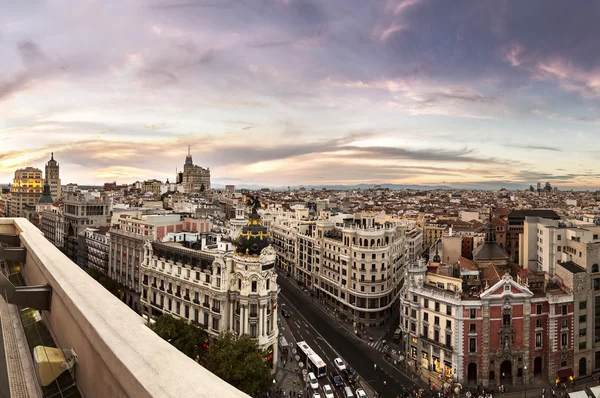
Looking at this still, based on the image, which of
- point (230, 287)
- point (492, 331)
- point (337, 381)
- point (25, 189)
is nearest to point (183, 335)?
point (230, 287)

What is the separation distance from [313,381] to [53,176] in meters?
178

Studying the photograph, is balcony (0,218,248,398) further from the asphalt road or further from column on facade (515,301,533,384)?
column on facade (515,301,533,384)

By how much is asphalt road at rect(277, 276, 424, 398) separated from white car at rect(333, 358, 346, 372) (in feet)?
1.71

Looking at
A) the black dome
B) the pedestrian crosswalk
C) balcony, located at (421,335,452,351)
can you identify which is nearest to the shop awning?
balcony, located at (421,335,452,351)

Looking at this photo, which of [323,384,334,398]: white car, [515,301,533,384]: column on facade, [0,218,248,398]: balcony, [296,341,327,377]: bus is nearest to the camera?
[0,218,248,398]: balcony

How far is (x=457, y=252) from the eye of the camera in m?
61.2

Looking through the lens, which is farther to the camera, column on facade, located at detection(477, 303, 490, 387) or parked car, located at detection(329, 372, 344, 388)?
column on facade, located at detection(477, 303, 490, 387)

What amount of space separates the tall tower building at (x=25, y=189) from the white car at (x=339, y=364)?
134212mm

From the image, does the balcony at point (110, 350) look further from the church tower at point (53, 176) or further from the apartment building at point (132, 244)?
the church tower at point (53, 176)

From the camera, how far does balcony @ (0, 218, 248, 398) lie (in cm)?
384

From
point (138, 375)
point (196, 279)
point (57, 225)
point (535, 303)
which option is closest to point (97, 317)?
point (138, 375)

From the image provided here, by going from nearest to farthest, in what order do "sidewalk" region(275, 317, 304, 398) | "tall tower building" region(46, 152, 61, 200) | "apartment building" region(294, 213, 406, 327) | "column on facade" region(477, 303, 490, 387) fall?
"sidewalk" region(275, 317, 304, 398), "column on facade" region(477, 303, 490, 387), "apartment building" region(294, 213, 406, 327), "tall tower building" region(46, 152, 61, 200)

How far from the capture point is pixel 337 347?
50000mm

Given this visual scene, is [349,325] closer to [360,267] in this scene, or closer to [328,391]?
[360,267]
